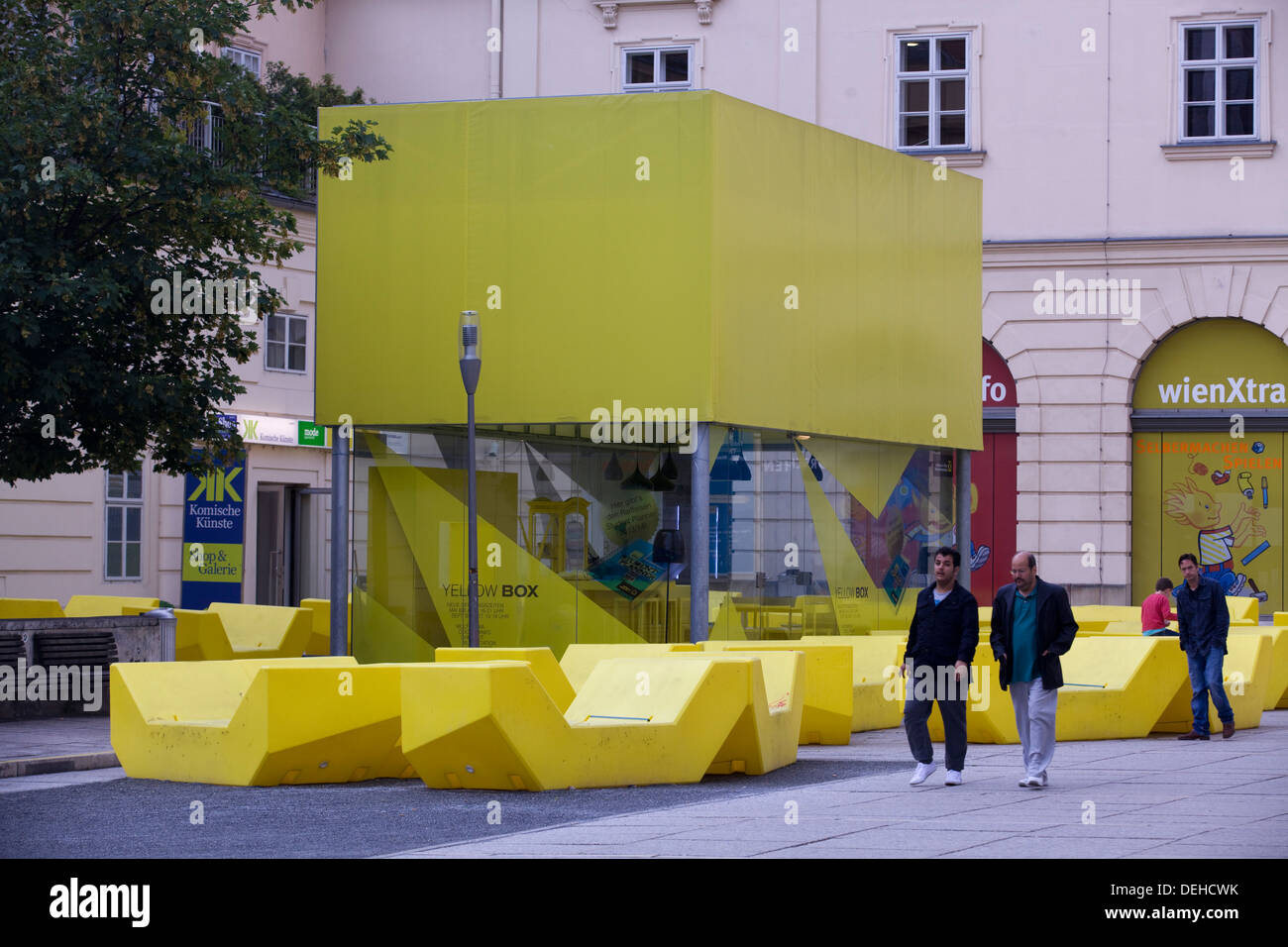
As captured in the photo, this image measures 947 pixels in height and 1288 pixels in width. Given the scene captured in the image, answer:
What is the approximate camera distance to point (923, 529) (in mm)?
24062

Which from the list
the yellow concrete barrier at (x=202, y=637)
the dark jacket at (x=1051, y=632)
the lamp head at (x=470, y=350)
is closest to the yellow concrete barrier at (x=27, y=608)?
the yellow concrete barrier at (x=202, y=637)

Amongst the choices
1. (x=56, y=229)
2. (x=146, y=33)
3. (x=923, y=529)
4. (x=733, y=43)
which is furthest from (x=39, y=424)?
(x=733, y=43)

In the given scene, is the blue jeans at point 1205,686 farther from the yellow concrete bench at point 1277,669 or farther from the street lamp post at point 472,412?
the street lamp post at point 472,412

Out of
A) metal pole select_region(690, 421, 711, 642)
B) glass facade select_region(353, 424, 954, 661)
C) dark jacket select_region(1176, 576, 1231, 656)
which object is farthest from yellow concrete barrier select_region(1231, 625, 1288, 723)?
metal pole select_region(690, 421, 711, 642)

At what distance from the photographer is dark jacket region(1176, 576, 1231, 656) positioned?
17.4 metres

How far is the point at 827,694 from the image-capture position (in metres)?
17.1

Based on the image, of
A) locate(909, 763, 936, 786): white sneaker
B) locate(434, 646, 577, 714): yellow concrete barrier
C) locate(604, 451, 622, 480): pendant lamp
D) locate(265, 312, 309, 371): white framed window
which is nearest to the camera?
locate(909, 763, 936, 786): white sneaker

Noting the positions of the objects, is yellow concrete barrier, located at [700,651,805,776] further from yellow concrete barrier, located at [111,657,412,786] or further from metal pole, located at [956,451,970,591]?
metal pole, located at [956,451,970,591]

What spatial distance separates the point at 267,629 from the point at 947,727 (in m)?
14.3

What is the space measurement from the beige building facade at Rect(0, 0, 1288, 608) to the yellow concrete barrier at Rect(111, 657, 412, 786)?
16.4m

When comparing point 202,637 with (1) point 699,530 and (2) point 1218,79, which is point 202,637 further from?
(2) point 1218,79
